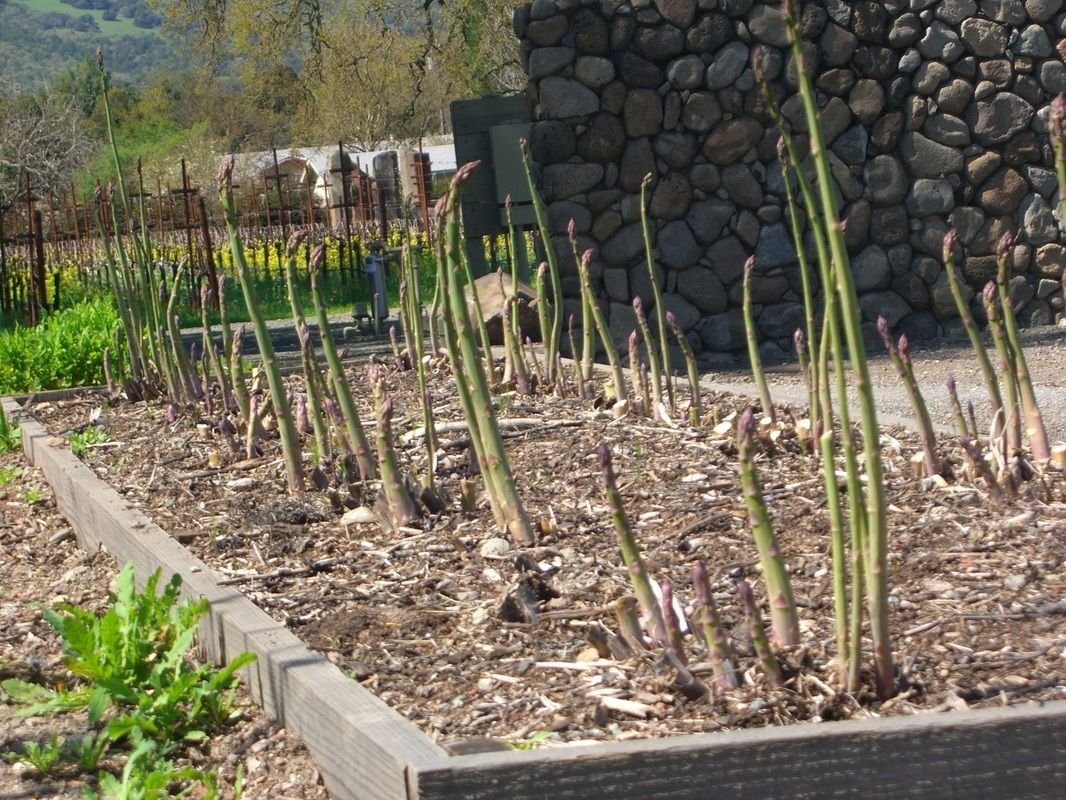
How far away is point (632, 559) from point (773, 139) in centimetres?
580

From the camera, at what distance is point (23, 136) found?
26.5 meters

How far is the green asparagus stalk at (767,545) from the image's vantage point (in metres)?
2.00

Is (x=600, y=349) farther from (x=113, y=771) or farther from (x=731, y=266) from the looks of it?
(x=113, y=771)

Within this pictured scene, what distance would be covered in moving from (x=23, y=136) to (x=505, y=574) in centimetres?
2636

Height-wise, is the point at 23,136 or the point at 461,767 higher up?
the point at 23,136

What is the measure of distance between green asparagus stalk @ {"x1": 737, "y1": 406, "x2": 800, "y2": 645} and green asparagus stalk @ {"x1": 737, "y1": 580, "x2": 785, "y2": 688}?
0.08 m

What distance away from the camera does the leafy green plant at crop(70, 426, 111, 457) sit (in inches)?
192

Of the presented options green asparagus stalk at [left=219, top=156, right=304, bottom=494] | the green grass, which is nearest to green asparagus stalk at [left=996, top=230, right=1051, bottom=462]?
green asparagus stalk at [left=219, top=156, right=304, bottom=494]

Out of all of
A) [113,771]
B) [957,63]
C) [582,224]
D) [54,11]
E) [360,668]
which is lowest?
[113,771]

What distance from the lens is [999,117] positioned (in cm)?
758

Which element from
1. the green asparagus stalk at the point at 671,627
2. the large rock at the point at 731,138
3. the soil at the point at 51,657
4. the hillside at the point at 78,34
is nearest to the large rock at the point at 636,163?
the large rock at the point at 731,138

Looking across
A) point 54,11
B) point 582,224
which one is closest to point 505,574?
point 582,224

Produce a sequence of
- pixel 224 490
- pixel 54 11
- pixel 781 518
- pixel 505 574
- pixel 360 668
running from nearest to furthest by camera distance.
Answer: pixel 360 668
pixel 505 574
pixel 781 518
pixel 224 490
pixel 54 11

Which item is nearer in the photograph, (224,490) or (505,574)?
(505,574)
